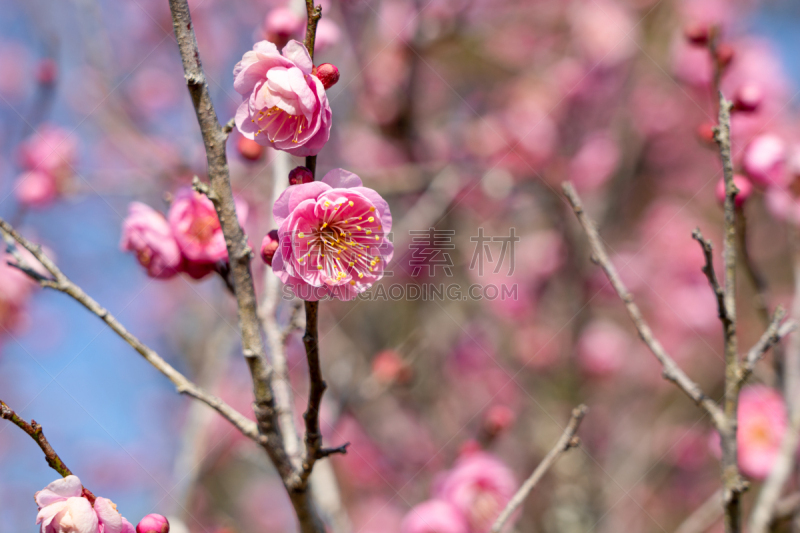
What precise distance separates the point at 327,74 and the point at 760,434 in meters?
2.08

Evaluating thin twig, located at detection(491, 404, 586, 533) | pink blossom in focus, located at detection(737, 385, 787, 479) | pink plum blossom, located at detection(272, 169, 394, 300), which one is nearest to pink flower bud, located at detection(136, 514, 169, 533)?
pink plum blossom, located at detection(272, 169, 394, 300)

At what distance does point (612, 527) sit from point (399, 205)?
2.18m

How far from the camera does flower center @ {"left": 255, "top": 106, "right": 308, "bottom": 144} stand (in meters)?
0.95

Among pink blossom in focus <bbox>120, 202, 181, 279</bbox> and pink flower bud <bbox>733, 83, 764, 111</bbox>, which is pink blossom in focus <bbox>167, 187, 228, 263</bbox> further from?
pink flower bud <bbox>733, 83, 764, 111</bbox>

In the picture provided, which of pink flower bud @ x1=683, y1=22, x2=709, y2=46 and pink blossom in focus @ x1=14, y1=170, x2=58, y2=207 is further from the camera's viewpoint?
pink blossom in focus @ x1=14, y1=170, x2=58, y2=207

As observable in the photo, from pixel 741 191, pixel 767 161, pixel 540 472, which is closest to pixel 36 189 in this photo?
pixel 540 472

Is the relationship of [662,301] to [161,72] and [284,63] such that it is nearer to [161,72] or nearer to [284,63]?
[284,63]

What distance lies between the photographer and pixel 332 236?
112 cm

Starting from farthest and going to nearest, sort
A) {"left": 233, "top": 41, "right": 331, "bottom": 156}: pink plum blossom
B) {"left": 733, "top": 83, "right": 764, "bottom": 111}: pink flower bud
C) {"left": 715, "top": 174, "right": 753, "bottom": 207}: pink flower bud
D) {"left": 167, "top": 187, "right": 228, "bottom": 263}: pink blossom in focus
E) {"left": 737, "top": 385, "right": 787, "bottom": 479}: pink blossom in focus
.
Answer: {"left": 737, "top": 385, "right": 787, "bottom": 479}: pink blossom in focus < {"left": 733, "top": 83, "right": 764, "bottom": 111}: pink flower bud < {"left": 715, "top": 174, "right": 753, "bottom": 207}: pink flower bud < {"left": 167, "top": 187, "right": 228, "bottom": 263}: pink blossom in focus < {"left": 233, "top": 41, "right": 331, "bottom": 156}: pink plum blossom

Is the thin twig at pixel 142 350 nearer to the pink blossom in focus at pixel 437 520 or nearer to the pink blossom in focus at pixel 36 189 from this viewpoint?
the pink blossom in focus at pixel 437 520

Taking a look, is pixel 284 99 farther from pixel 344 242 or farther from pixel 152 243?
pixel 152 243

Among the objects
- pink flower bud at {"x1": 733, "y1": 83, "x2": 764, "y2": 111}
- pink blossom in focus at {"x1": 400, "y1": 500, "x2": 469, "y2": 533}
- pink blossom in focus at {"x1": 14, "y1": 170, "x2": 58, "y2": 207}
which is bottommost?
pink blossom in focus at {"x1": 400, "y1": 500, "x2": 469, "y2": 533}

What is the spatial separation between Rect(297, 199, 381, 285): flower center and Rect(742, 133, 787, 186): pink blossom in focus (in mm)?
1262

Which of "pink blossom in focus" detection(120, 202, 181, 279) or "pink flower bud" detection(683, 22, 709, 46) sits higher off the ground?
"pink flower bud" detection(683, 22, 709, 46)
